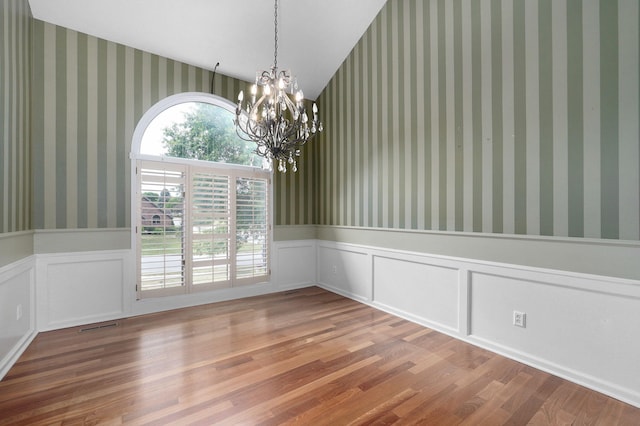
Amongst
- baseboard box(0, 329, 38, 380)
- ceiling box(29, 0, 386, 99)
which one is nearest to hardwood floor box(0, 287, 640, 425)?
baseboard box(0, 329, 38, 380)

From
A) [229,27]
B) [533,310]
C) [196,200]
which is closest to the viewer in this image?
[533,310]

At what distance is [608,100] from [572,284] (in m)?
1.35

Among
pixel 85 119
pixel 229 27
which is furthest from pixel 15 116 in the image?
pixel 229 27

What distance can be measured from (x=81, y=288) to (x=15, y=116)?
1.83 metres

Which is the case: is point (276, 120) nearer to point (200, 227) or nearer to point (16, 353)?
point (200, 227)

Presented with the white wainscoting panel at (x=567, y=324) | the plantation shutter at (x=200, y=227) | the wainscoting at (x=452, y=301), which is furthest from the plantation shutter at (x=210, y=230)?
the white wainscoting panel at (x=567, y=324)

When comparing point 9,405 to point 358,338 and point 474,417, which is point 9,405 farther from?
Result: point 474,417

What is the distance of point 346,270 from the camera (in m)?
4.48

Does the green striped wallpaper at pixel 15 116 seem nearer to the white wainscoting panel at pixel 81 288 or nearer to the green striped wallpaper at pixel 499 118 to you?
the white wainscoting panel at pixel 81 288

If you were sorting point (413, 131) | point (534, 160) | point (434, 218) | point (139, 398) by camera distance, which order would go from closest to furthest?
point (139, 398)
point (534, 160)
point (434, 218)
point (413, 131)

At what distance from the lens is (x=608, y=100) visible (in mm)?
2133

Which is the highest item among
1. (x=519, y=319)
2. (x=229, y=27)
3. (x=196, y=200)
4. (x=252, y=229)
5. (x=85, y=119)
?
(x=229, y=27)

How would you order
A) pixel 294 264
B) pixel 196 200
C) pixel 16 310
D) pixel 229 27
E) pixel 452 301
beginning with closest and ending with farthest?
pixel 16 310 < pixel 452 301 < pixel 229 27 < pixel 196 200 < pixel 294 264

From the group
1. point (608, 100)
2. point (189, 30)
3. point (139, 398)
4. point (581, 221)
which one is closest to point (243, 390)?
point (139, 398)
